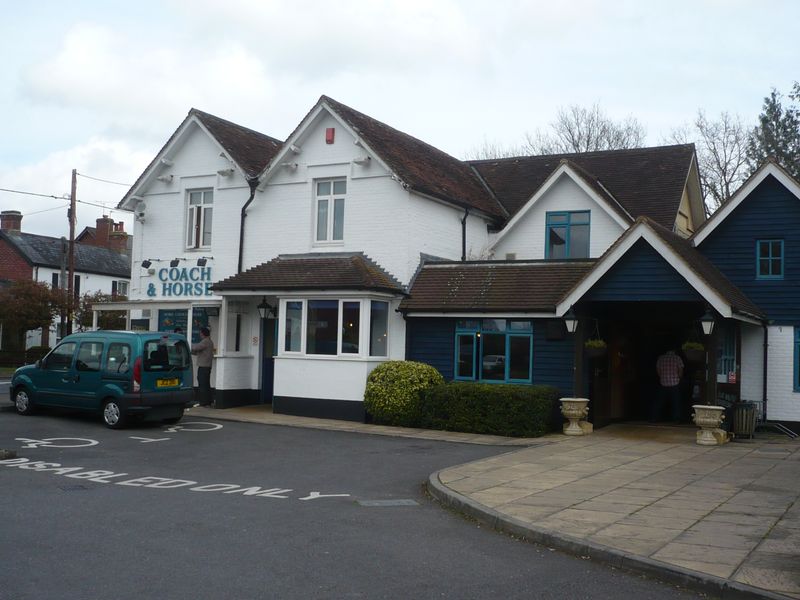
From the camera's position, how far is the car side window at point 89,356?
57.0ft

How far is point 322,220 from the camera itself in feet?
70.6

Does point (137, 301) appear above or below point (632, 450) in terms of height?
above

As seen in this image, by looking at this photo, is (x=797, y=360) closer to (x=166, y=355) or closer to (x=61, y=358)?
(x=166, y=355)

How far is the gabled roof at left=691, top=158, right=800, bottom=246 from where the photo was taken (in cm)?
1852

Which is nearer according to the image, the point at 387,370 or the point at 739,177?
the point at 387,370

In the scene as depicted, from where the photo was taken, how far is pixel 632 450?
15281 mm

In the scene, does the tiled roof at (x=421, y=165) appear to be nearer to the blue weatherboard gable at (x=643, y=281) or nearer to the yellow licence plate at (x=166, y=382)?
the blue weatherboard gable at (x=643, y=281)

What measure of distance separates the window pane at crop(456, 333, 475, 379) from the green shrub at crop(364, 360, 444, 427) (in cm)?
81

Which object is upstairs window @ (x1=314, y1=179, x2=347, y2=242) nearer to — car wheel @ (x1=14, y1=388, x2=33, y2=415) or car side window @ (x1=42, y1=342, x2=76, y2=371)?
car side window @ (x1=42, y1=342, x2=76, y2=371)

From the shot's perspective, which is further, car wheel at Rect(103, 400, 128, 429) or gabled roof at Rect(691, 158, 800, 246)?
gabled roof at Rect(691, 158, 800, 246)

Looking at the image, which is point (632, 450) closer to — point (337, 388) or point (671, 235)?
point (671, 235)

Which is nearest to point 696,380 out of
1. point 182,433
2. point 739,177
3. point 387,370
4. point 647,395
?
point 647,395

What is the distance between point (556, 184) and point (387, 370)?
6.93 meters

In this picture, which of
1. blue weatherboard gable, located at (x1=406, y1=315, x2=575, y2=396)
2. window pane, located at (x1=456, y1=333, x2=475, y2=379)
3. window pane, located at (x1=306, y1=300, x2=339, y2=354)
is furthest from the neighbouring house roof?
window pane, located at (x1=456, y1=333, x2=475, y2=379)
